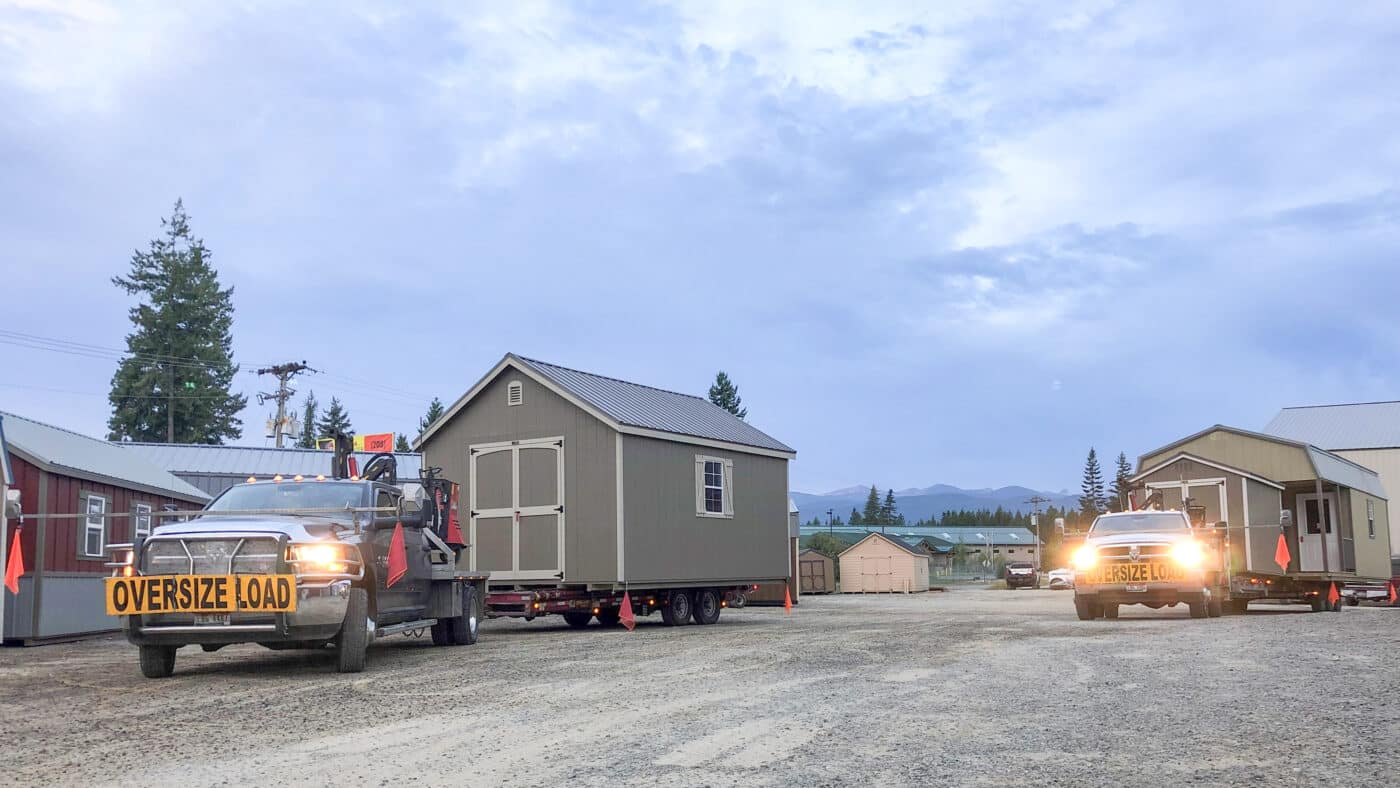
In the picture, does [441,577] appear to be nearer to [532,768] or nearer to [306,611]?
[306,611]

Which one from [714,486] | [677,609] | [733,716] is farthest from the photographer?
[714,486]

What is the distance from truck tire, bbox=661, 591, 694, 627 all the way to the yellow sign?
6.63 m

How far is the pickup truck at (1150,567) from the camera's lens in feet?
60.8

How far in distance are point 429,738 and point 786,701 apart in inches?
102

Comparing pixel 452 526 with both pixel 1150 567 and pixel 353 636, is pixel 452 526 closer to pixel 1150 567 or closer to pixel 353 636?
pixel 353 636

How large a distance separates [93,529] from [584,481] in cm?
802

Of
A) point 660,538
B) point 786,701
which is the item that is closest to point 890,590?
point 660,538

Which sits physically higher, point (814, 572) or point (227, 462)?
point (227, 462)

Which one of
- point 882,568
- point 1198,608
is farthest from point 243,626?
point 882,568

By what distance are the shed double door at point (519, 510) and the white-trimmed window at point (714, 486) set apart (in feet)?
9.12

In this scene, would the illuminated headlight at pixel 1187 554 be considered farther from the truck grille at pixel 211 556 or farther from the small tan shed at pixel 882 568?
the small tan shed at pixel 882 568

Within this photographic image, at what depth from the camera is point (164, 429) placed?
56688 millimetres

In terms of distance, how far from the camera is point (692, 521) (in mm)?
20375

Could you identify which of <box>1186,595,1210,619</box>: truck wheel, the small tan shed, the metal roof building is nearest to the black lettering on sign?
<box>1186,595,1210,619</box>: truck wheel
